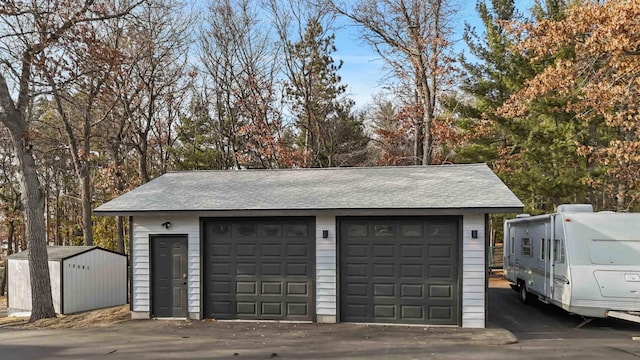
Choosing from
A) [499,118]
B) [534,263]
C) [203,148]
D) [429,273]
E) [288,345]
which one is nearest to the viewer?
[288,345]

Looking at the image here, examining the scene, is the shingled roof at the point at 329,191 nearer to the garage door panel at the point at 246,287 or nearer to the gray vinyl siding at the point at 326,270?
the gray vinyl siding at the point at 326,270

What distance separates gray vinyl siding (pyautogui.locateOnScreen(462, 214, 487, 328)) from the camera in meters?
10.2

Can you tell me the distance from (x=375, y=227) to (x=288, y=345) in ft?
10.7

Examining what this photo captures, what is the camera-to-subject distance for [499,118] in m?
22.1

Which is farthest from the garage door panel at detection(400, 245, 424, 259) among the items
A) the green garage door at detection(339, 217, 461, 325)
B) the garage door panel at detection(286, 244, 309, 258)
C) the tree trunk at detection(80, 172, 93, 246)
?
the tree trunk at detection(80, 172, 93, 246)

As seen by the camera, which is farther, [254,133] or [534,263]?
[254,133]

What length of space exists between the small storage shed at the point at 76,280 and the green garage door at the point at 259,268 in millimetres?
4852

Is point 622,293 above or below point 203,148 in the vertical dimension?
below

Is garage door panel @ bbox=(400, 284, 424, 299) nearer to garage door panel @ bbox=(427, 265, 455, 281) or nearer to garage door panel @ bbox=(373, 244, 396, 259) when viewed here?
garage door panel @ bbox=(427, 265, 455, 281)

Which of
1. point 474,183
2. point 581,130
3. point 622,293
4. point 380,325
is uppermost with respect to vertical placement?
point 581,130

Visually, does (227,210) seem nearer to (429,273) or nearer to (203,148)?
(429,273)

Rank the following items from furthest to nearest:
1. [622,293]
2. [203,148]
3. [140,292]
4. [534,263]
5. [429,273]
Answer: [203,148], [534,263], [140,292], [429,273], [622,293]

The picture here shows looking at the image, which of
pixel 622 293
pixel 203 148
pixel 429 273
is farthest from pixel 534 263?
pixel 203 148

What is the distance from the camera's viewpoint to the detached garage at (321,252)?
1034 cm
